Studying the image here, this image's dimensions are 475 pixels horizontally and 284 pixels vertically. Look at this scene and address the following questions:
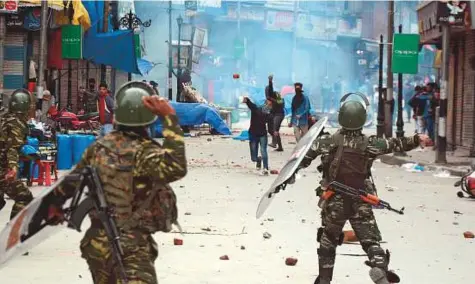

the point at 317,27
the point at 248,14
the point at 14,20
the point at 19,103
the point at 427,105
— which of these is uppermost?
the point at 248,14

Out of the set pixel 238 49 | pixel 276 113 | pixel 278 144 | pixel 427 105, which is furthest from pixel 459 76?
pixel 238 49

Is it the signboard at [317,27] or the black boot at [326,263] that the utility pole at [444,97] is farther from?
the signboard at [317,27]

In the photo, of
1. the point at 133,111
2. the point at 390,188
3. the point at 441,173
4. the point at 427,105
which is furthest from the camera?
the point at 427,105

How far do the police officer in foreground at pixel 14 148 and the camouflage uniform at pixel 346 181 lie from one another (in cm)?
305

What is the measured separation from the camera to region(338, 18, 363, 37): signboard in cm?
7112

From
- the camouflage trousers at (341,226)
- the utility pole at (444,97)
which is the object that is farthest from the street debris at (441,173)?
the camouflage trousers at (341,226)

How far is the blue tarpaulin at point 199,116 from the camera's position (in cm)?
3297

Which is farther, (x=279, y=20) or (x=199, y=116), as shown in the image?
(x=279, y=20)

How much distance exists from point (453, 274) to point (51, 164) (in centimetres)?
899

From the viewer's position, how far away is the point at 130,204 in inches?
193

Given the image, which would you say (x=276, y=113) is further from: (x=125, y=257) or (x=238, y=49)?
(x=238, y=49)

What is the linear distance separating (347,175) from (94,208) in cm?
277

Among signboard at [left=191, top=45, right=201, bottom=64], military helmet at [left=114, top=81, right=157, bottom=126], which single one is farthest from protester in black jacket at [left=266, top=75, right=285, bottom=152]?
signboard at [left=191, top=45, right=201, bottom=64]

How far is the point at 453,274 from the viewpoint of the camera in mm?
8516
